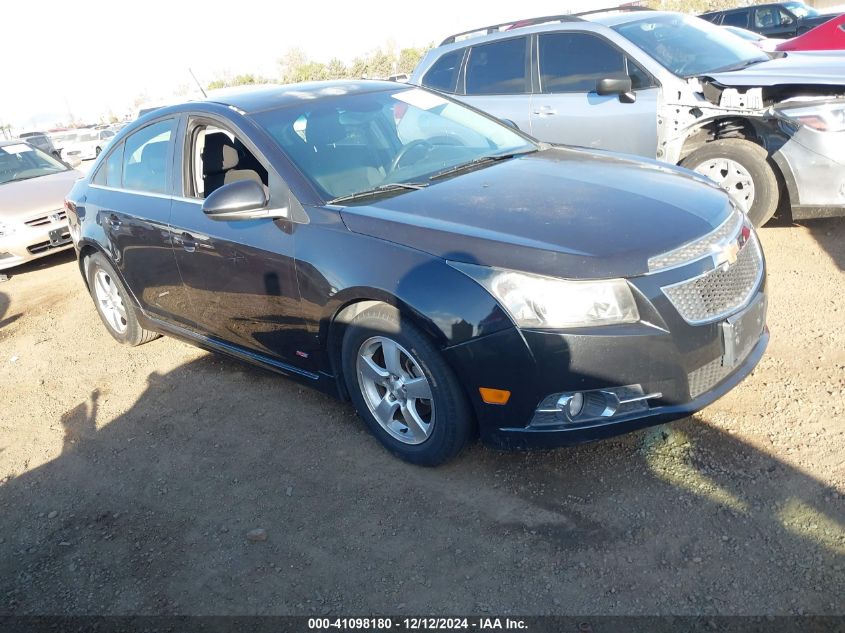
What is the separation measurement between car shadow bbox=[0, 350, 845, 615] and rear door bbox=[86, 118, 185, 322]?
3.62ft

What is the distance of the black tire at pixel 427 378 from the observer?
2.99 m

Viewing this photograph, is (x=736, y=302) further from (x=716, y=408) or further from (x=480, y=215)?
Result: (x=480, y=215)

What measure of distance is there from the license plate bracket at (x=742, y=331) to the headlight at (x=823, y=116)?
8.44 feet

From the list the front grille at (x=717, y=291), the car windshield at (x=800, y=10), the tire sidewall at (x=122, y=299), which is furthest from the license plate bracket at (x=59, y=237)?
the car windshield at (x=800, y=10)

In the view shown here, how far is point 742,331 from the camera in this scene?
118 inches

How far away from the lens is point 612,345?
269 cm

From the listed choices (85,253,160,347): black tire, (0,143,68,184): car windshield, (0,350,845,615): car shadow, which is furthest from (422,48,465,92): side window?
(0,143,68,184): car windshield

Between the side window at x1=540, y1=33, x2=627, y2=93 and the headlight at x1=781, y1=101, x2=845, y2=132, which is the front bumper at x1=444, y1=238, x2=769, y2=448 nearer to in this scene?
the headlight at x1=781, y1=101, x2=845, y2=132

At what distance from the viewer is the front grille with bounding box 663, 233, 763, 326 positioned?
276cm

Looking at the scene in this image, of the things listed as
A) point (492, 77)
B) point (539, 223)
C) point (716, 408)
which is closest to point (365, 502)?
point (539, 223)

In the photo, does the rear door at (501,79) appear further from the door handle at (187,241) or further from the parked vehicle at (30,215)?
the parked vehicle at (30,215)

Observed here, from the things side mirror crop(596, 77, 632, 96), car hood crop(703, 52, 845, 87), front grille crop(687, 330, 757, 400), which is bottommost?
front grille crop(687, 330, 757, 400)

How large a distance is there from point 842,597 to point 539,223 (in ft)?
5.55

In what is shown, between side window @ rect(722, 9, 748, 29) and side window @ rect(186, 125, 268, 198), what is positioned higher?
side window @ rect(186, 125, 268, 198)
